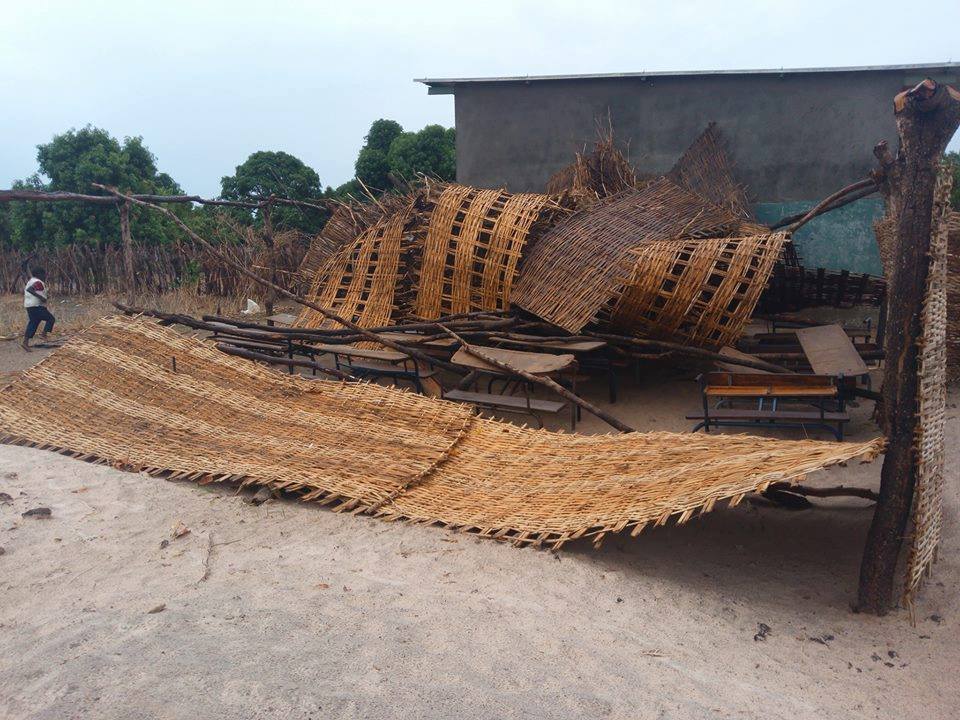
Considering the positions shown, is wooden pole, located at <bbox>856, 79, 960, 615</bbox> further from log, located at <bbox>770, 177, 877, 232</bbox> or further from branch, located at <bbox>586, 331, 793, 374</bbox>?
branch, located at <bbox>586, 331, 793, 374</bbox>

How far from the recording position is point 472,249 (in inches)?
301

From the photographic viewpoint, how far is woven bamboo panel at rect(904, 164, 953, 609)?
3.15 meters

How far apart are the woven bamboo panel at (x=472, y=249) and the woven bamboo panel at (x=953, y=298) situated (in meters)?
3.57

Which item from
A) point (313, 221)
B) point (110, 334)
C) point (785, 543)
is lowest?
point (785, 543)

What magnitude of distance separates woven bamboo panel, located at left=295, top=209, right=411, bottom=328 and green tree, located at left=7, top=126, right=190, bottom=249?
9077mm

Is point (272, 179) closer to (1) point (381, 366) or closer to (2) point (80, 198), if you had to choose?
(2) point (80, 198)

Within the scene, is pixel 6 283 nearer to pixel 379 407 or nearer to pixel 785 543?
pixel 379 407

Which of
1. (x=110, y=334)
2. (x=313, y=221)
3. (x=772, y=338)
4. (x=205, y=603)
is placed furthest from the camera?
(x=313, y=221)

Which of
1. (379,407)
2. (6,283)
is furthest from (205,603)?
(6,283)

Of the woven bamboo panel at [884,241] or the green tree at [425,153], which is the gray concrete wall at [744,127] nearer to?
the woven bamboo panel at [884,241]

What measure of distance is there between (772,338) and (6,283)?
1388 centimetres

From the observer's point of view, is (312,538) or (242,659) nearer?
(242,659)

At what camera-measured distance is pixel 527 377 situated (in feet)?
18.8

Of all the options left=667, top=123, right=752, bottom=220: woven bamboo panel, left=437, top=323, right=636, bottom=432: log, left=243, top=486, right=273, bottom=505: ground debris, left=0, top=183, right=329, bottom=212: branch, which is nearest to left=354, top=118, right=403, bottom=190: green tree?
left=0, top=183, right=329, bottom=212: branch
